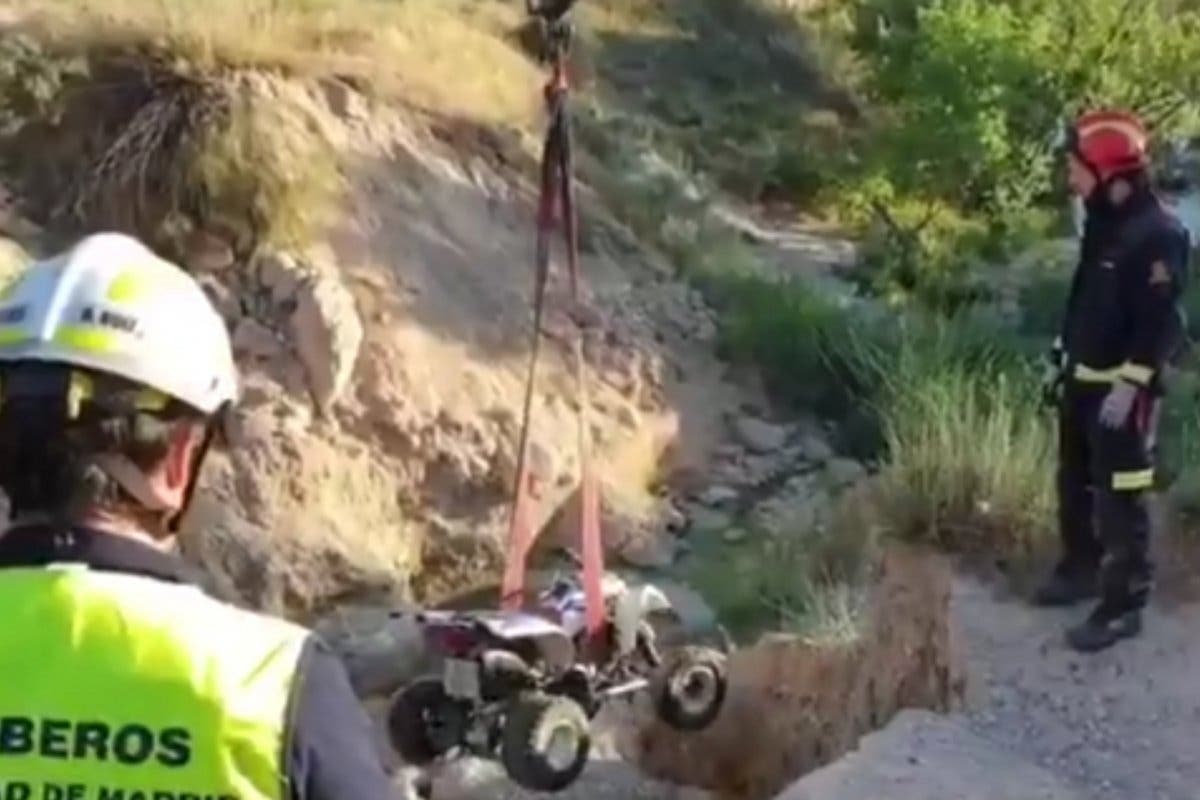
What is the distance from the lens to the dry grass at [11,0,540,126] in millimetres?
13047

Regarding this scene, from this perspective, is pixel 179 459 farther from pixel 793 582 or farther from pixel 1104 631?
pixel 793 582

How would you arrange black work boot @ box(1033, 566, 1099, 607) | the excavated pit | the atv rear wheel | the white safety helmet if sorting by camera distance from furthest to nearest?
black work boot @ box(1033, 566, 1099, 607) < the excavated pit < the atv rear wheel < the white safety helmet

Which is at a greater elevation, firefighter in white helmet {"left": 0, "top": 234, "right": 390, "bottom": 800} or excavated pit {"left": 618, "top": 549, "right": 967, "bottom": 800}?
firefighter in white helmet {"left": 0, "top": 234, "right": 390, "bottom": 800}

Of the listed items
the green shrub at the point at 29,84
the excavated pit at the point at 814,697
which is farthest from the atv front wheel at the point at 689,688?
the green shrub at the point at 29,84

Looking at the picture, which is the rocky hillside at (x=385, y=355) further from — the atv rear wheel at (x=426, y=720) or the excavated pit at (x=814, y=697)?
the atv rear wheel at (x=426, y=720)

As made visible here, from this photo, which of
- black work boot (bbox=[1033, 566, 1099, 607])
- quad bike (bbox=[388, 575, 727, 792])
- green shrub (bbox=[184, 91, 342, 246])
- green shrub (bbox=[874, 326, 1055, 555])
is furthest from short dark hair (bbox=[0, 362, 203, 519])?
green shrub (bbox=[184, 91, 342, 246])

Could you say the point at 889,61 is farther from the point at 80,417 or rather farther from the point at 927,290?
the point at 80,417

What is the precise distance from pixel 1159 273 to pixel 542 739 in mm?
2443

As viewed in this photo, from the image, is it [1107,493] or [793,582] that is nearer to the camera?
[1107,493]

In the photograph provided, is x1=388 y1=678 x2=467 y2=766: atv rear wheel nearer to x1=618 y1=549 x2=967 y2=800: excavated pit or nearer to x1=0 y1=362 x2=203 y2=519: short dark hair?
x1=618 y1=549 x2=967 y2=800: excavated pit

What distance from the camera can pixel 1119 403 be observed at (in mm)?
8477

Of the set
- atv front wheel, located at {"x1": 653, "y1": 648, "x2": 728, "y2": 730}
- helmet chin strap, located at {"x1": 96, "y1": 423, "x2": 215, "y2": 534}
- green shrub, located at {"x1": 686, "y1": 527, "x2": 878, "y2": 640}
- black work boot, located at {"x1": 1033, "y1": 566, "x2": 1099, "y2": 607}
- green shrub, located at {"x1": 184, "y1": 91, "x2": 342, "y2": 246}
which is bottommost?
green shrub, located at {"x1": 686, "y1": 527, "x2": 878, "y2": 640}

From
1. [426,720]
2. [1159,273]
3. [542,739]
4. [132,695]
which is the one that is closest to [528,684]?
[542,739]

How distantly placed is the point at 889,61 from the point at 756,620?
6.97 meters
